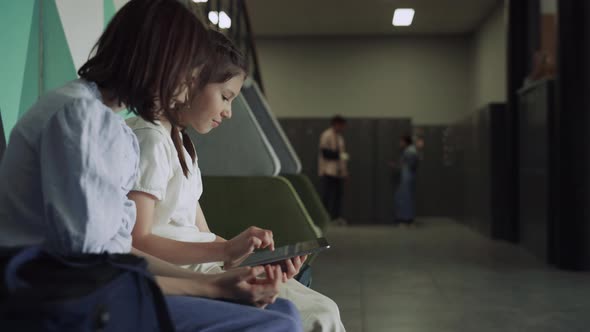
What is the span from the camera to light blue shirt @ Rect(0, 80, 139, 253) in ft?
2.80

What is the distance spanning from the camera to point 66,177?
86 cm

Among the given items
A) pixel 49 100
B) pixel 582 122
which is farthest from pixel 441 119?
pixel 49 100

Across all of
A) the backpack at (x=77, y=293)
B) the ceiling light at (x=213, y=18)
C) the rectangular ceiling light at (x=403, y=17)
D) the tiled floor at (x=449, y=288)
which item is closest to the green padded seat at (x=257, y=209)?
the tiled floor at (x=449, y=288)

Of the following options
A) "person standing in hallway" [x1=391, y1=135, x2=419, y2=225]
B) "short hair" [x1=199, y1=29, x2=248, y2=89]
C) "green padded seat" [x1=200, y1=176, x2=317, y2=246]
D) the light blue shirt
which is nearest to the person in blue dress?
the light blue shirt

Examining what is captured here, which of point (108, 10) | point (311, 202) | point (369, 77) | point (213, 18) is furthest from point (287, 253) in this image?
point (369, 77)

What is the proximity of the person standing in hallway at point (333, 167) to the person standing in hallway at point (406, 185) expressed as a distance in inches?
39.7

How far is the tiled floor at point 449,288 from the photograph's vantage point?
3.07m

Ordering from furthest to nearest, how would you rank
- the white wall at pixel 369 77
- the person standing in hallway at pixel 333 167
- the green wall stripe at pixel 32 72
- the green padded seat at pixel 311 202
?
1. the white wall at pixel 369 77
2. the person standing in hallway at pixel 333 167
3. the green padded seat at pixel 311 202
4. the green wall stripe at pixel 32 72

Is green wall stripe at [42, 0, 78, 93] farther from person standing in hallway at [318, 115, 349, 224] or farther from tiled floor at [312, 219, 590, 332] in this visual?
person standing in hallway at [318, 115, 349, 224]

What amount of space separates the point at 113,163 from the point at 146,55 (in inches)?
9.0

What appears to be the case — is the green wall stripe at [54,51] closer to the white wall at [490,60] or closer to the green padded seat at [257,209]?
the green padded seat at [257,209]

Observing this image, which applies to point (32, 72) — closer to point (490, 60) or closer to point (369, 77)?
point (490, 60)

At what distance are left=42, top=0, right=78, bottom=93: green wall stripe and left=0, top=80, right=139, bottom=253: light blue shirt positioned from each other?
3.97ft

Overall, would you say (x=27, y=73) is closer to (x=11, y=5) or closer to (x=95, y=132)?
(x=11, y=5)
